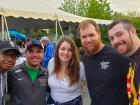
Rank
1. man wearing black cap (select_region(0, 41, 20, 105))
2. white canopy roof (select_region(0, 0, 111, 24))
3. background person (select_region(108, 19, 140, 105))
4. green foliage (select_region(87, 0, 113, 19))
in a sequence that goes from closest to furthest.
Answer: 1. background person (select_region(108, 19, 140, 105))
2. man wearing black cap (select_region(0, 41, 20, 105))
3. white canopy roof (select_region(0, 0, 111, 24))
4. green foliage (select_region(87, 0, 113, 19))

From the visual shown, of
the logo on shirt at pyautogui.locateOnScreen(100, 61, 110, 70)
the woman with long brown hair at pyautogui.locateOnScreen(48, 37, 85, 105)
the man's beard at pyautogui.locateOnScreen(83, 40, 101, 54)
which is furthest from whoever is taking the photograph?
the woman with long brown hair at pyautogui.locateOnScreen(48, 37, 85, 105)

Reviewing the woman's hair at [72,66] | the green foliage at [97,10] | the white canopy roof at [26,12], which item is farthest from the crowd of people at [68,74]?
the green foliage at [97,10]

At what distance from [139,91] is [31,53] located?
1.82 m

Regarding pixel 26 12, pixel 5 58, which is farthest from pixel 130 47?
pixel 26 12

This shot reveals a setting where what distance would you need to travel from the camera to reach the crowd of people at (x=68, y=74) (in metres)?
3.59

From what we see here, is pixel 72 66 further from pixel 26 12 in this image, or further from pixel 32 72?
pixel 26 12

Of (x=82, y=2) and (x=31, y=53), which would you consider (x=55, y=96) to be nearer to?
(x=31, y=53)

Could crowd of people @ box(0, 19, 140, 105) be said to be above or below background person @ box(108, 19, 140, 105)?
below

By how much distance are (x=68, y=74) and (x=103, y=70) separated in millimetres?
563

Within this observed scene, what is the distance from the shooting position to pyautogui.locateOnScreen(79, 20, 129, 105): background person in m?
3.60

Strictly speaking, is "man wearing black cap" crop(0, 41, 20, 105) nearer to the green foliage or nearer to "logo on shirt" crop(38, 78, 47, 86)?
"logo on shirt" crop(38, 78, 47, 86)

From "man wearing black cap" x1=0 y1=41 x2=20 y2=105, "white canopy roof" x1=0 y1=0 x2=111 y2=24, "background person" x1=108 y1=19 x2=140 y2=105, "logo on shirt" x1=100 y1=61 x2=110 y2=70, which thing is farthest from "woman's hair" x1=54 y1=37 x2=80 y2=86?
"white canopy roof" x1=0 y1=0 x2=111 y2=24

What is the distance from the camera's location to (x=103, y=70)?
12.1ft

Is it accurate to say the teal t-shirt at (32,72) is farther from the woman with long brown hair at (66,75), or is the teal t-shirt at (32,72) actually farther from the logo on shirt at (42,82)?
the woman with long brown hair at (66,75)
